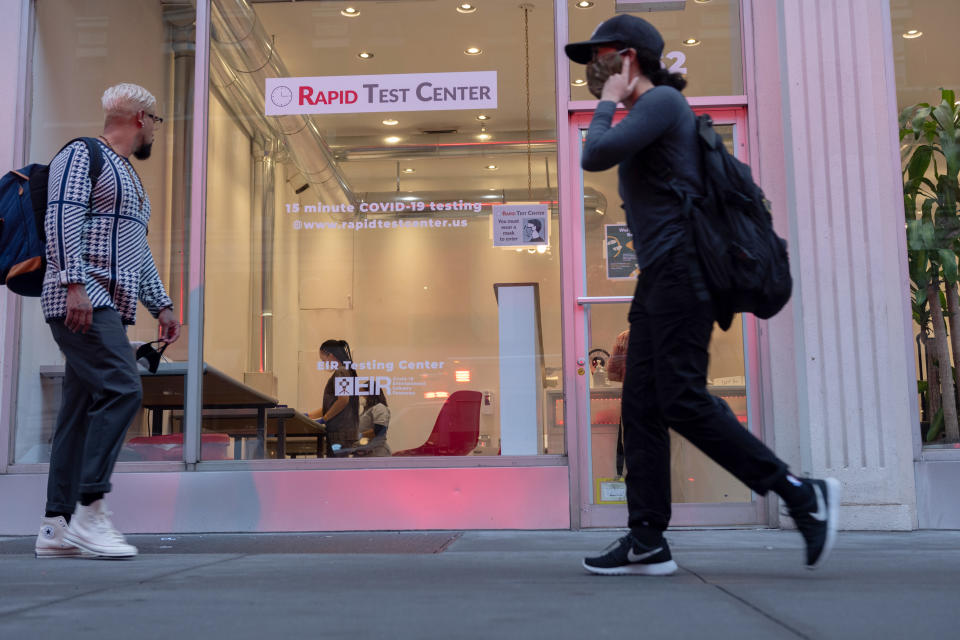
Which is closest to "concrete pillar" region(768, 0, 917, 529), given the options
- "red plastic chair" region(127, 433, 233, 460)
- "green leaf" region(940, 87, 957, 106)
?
"green leaf" region(940, 87, 957, 106)

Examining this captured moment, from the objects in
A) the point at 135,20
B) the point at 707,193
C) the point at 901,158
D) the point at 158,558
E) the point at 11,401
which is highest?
the point at 135,20

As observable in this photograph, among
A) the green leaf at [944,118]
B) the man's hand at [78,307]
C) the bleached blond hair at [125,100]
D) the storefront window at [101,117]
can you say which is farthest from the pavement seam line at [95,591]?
the green leaf at [944,118]

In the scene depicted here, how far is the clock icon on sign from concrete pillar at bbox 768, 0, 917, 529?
2638 mm

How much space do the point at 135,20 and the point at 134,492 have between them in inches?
110

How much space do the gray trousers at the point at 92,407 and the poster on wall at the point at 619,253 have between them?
2529 millimetres

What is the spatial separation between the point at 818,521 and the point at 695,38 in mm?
3409

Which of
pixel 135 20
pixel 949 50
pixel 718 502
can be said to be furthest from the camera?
pixel 135 20

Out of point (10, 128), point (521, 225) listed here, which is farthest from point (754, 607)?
point (10, 128)

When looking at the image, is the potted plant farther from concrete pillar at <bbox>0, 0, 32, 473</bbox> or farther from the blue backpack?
concrete pillar at <bbox>0, 0, 32, 473</bbox>

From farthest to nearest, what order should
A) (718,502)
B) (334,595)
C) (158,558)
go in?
(718,502) < (158,558) < (334,595)

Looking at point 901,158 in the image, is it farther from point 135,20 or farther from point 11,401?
point 11,401

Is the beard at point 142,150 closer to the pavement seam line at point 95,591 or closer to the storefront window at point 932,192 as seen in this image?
the pavement seam line at point 95,591

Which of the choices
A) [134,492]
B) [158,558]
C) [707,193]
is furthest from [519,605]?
[134,492]

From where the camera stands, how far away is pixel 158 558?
12.5 feet
